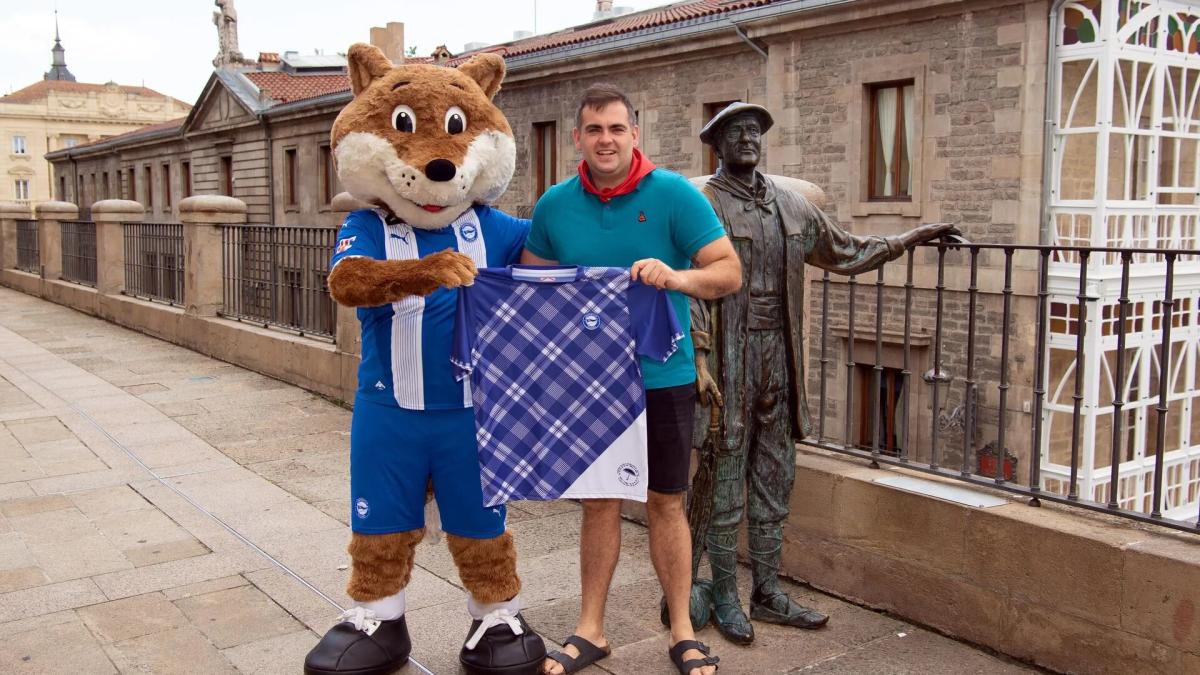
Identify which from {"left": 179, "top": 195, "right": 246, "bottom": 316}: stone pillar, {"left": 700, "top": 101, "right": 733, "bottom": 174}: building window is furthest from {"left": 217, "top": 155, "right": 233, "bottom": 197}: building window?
Result: {"left": 179, "top": 195, "right": 246, "bottom": 316}: stone pillar

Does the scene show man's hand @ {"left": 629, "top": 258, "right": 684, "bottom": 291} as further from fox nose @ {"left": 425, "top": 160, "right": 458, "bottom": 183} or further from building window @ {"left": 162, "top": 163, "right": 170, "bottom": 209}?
building window @ {"left": 162, "top": 163, "right": 170, "bottom": 209}

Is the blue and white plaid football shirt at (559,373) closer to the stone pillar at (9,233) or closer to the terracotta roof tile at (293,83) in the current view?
the stone pillar at (9,233)

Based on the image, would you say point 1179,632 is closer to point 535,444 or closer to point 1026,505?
point 1026,505

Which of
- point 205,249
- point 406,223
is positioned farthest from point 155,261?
point 406,223

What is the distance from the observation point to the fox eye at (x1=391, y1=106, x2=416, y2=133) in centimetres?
365

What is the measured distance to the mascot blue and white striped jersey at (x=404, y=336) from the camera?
11.8 feet

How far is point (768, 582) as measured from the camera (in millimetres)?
4137

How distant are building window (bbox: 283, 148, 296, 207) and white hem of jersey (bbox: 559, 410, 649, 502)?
36.0 m

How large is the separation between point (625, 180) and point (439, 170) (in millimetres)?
613

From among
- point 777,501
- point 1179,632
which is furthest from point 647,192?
point 1179,632

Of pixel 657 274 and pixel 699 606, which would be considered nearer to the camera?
pixel 657 274

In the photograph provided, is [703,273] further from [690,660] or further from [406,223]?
[690,660]

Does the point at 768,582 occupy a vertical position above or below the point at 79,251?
below

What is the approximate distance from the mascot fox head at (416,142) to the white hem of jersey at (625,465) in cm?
97
